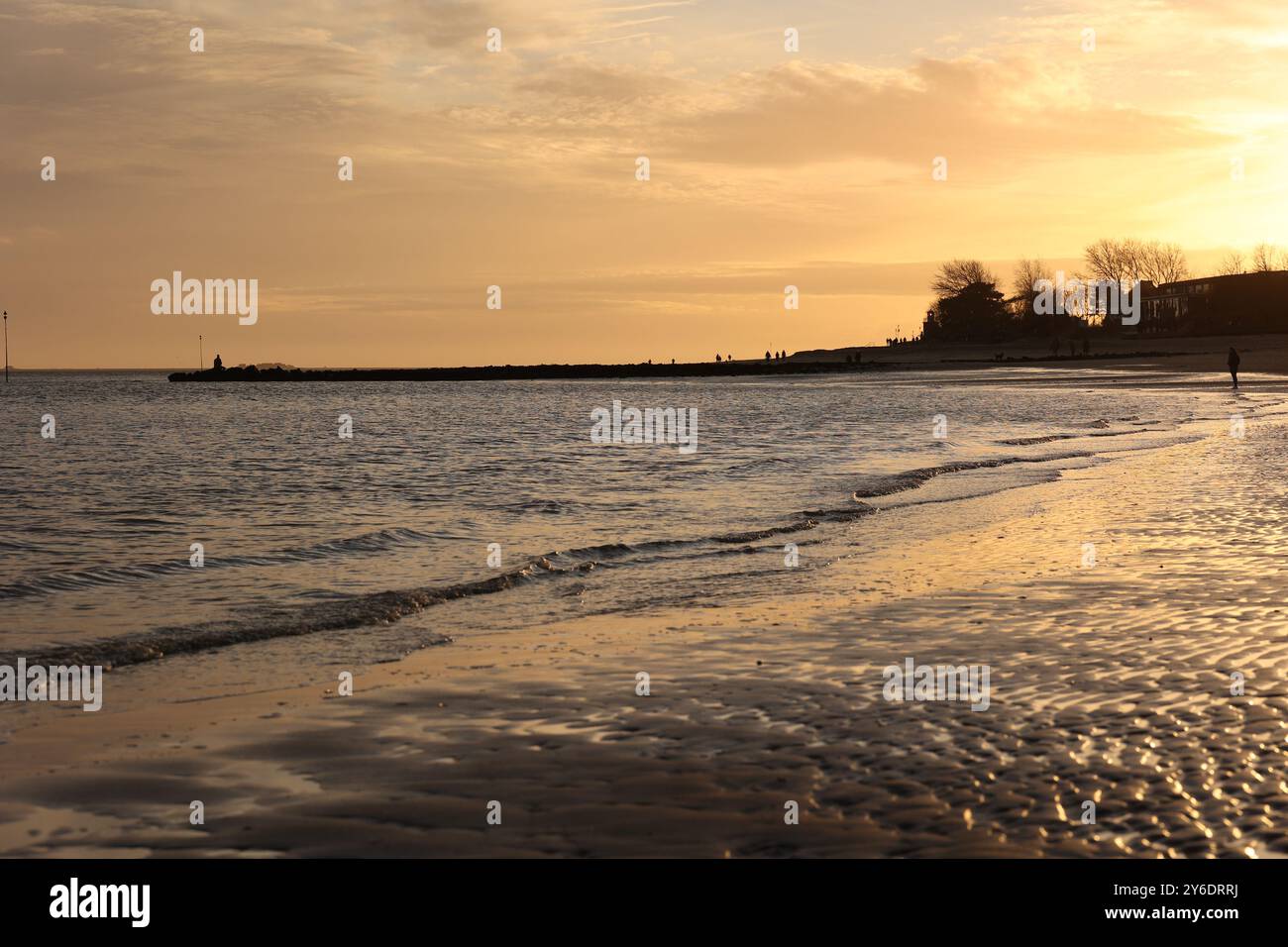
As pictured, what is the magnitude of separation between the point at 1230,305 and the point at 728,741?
17538cm

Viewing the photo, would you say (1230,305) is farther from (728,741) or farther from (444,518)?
(728,741)

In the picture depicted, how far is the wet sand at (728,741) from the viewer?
20.8ft

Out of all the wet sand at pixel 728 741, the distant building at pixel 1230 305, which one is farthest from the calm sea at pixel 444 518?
the distant building at pixel 1230 305

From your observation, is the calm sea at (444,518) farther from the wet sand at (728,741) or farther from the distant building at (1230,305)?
the distant building at (1230,305)

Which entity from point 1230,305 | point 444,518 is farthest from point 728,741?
point 1230,305

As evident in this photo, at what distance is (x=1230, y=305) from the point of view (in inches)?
6417

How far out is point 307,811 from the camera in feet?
22.4

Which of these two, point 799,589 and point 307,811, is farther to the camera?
point 799,589

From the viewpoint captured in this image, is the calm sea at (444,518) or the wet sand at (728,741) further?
the calm sea at (444,518)

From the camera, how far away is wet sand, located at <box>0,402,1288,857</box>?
6.35 metres

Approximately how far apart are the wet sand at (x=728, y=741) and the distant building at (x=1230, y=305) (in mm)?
156894
